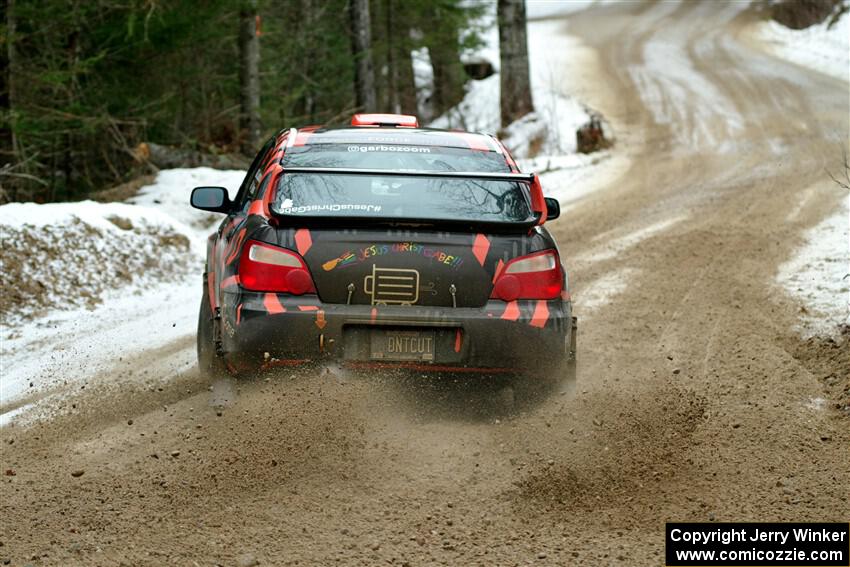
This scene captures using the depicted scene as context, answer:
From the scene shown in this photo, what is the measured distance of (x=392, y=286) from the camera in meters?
5.37

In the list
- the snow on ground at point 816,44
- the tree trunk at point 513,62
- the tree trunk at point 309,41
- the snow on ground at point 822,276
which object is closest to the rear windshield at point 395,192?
the snow on ground at point 822,276

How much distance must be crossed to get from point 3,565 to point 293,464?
4.76ft

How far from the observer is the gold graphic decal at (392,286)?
536 cm

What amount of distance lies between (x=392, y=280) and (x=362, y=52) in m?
16.0

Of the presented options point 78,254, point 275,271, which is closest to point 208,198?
point 275,271

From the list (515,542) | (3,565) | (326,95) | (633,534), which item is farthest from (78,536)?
(326,95)

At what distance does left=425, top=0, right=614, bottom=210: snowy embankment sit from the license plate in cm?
847

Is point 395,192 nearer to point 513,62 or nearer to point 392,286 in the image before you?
point 392,286

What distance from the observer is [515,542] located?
4.27 m

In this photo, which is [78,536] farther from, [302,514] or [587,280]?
[587,280]

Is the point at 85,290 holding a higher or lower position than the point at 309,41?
higher

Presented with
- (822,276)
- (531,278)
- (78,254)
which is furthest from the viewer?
(78,254)

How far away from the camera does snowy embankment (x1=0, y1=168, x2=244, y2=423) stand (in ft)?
25.1

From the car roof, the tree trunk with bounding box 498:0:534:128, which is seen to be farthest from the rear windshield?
the tree trunk with bounding box 498:0:534:128
